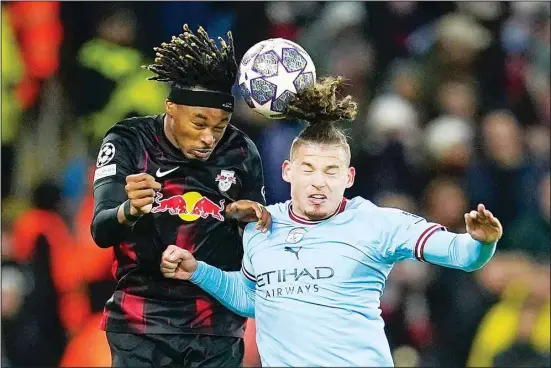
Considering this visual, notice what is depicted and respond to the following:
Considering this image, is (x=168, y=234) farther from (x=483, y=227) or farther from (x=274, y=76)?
(x=483, y=227)

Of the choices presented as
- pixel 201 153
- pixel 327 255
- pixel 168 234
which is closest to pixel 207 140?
pixel 201 153

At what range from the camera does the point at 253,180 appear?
4340 mm

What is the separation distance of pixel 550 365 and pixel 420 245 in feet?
10.3

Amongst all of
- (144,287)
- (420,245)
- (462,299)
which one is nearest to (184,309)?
(144,287)

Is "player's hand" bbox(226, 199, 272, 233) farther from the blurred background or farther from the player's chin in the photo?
the blurred background

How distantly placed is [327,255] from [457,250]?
1.74 feet

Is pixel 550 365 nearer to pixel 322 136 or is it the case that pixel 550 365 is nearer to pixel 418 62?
pixel 418 62

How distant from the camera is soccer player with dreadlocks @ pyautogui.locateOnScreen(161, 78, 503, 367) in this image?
3.50 meters

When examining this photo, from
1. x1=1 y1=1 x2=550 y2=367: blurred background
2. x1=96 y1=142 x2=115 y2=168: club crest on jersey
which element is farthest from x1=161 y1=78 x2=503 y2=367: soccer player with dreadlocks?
x1=1 y1=1 x2=550 y2=367: blurred background

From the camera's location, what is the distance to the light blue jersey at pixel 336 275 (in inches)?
138

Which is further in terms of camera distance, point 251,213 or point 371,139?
point 371,139

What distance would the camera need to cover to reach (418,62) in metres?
7.09

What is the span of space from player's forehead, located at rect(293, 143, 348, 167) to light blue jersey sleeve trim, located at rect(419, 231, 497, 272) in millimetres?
516

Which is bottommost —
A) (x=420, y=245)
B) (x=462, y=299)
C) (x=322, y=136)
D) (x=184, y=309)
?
(x=462, y=299)
